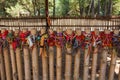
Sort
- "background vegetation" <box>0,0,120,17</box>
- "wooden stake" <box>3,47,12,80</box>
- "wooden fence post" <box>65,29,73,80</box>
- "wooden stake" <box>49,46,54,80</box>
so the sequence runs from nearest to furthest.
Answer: "wooden fence post" <box>65,29,73,80</box>, "wooden stake" <box>49,46,54,80</box>, "wooden stake" <box>3,47,12,80</box>, "background vegetation" <box>0,0,120,17</box>

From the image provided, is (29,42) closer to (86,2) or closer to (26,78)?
(26,78)

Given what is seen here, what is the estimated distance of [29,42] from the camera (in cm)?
253

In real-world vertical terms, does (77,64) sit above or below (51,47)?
below

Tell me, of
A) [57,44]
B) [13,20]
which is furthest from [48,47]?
[13,20]

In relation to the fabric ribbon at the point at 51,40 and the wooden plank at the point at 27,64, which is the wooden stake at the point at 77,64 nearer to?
the fabric ribbon at the point at 51,40

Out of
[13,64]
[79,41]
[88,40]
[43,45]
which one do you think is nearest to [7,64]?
[13,64]

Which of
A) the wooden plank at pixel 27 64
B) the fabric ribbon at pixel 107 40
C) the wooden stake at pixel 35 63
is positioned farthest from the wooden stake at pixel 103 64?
the wooden plank at pixel 27 64

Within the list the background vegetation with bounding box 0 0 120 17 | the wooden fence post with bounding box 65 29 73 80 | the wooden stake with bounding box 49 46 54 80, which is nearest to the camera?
the wooden fence post with bounding box 65 29 73 80

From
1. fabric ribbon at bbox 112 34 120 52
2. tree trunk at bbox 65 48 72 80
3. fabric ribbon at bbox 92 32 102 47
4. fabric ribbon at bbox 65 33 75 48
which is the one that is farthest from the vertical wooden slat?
fabric ribbon at bbox 112 34 120 52

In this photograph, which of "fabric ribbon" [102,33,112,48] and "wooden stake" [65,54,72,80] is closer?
"fabric ribbon" [102,33,112,48]

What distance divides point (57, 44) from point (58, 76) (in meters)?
0.49

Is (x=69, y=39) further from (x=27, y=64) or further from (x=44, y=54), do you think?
(x=27, y=64)

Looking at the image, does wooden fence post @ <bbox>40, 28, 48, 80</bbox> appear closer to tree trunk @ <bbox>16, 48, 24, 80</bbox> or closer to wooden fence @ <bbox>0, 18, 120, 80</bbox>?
wooden fence @ <bbox>0, 18, 120, 80</bbox>

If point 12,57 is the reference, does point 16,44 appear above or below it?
above
